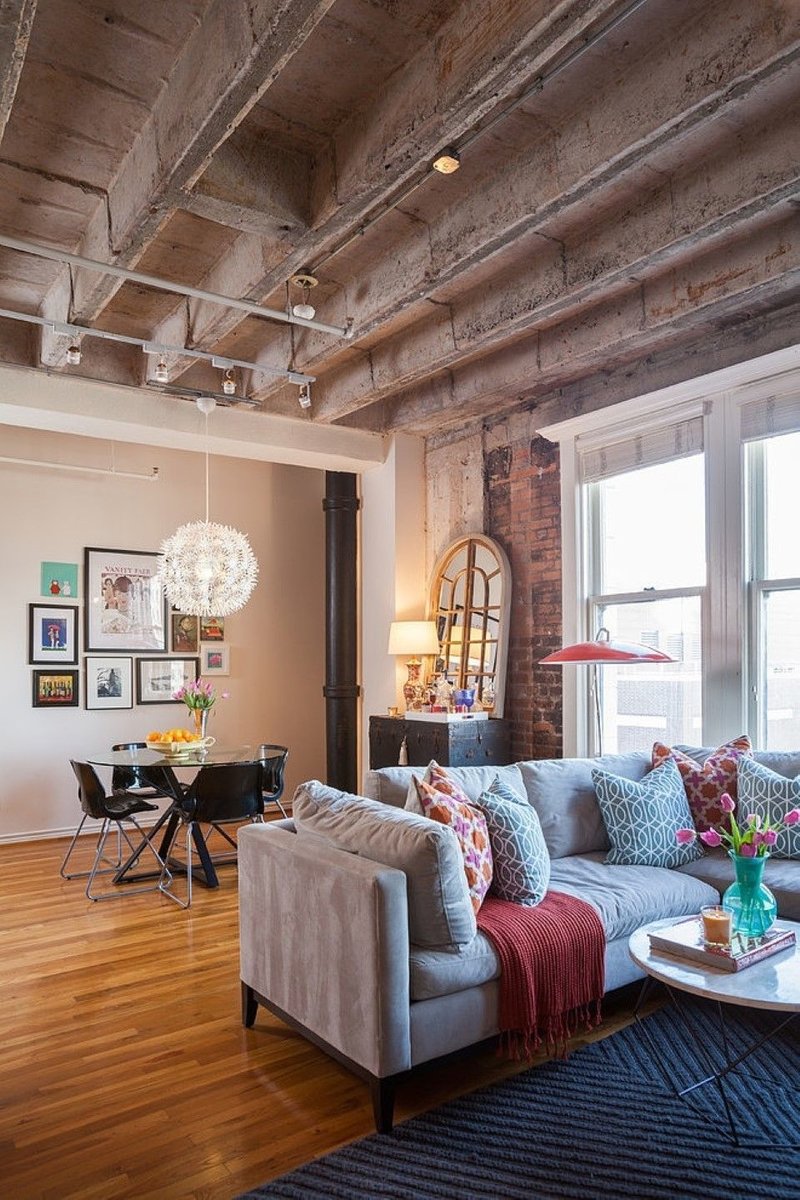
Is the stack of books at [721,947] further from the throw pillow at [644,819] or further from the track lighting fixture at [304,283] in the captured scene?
the track lighting fixture at [304,283]

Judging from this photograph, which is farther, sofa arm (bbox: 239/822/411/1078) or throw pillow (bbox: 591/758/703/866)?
throw pillow (bbox: 591/758/703/866)

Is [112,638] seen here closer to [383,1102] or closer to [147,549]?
[147,549]

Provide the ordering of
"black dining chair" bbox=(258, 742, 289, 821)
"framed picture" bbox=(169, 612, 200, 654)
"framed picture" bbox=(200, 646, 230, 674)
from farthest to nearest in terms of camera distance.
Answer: "framed picture" bbox=(200, 646, 230, 674), "framed picture" bbox=(169, 612, 200, 654), "black dining chair" bbox=(258, 742, 289, 821)

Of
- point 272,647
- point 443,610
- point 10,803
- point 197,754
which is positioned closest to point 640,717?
point 443,610

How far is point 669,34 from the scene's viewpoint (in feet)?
9.00

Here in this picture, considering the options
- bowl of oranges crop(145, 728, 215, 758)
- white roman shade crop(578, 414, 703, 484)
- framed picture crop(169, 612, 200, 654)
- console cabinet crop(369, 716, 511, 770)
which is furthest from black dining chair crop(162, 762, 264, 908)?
white roman shade crop(578, 414, 703, 484)

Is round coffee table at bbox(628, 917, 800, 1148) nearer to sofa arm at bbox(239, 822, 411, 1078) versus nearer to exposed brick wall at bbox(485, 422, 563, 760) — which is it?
sofa arm at bbox(239, 822, 411, 1078)

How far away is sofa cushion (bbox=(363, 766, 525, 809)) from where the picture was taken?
3662mm

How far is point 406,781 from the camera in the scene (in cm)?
369

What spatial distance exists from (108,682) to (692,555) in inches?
195

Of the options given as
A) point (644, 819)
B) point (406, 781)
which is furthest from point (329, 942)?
point (644, 819)

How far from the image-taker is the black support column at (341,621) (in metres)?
7.16

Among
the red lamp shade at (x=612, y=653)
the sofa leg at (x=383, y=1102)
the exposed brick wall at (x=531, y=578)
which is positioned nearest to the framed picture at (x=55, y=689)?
the exposed brick wall at (x=531, y=578)

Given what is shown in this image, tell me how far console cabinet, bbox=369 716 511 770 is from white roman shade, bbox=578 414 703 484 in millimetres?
1849
